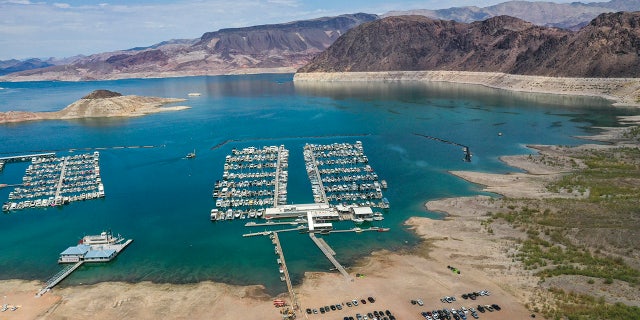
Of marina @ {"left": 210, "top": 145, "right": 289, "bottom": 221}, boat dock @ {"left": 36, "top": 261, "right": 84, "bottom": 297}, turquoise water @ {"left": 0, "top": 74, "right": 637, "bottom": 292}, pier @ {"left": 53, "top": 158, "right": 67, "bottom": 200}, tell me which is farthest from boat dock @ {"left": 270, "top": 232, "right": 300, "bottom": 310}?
pier @ {"left": 53, "top": 158, "right": 67, "bottom": 200}

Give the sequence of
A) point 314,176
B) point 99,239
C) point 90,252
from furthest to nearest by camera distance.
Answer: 1. point 314,176
2. point 99,239
3. point 90,252

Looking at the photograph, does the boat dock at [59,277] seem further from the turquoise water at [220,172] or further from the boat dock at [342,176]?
the boat dock at [342,176]

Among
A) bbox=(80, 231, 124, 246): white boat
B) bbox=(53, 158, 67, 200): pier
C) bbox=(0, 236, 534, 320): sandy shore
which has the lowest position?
bbox=(0, 236, 534, 320): sandy shore

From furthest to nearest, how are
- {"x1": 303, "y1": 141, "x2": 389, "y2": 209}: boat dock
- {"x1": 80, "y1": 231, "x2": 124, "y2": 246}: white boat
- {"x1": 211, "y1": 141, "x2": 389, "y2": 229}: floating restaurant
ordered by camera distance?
{"x1": 303, "y1": 141, "x2": 389, "y2": 209}: boat dock
{"x1": 211, "y1": 141, "x2": 389, "y2": 229}: floating restaurant
{"x1": 80, "y1": 231, "x2": 124, "y2": 246}: white boat

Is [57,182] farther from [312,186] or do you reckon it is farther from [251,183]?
[312,186]

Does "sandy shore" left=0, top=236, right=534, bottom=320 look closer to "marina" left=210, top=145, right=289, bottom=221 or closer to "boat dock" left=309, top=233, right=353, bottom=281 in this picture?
"boat dock" left=309, top=233, right=353, bottom=281

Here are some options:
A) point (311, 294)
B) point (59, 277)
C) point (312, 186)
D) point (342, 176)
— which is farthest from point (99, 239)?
point (342, 176)

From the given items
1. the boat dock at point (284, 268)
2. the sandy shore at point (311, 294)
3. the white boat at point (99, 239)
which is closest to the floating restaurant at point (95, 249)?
the white boat at point (99, 239)
